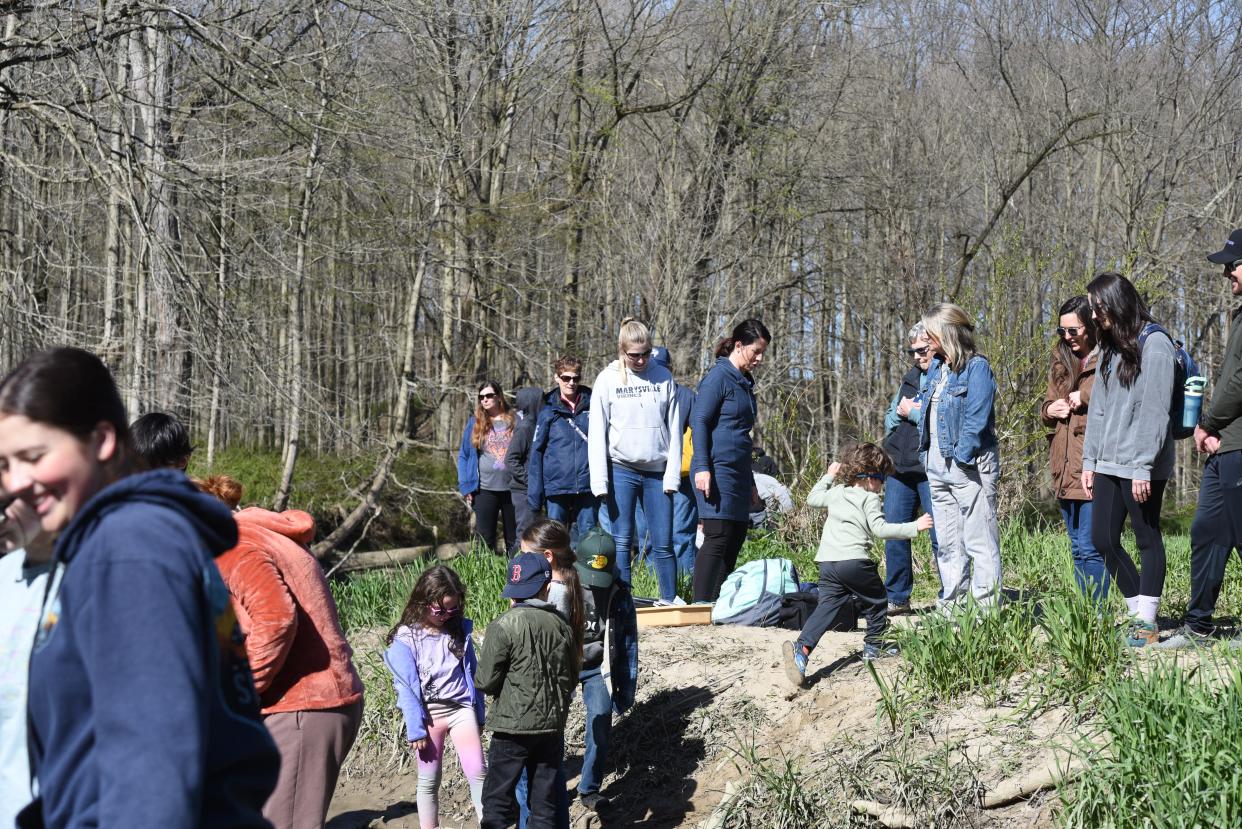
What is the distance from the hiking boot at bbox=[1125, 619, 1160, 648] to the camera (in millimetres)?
5635

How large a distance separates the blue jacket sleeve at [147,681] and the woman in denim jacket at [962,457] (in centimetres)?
511

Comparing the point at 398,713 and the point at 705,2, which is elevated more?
the point at 705,2

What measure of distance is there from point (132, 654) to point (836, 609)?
5.04 m

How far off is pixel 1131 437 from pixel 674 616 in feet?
9.96

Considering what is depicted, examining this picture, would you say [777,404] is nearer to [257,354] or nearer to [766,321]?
[766,321]

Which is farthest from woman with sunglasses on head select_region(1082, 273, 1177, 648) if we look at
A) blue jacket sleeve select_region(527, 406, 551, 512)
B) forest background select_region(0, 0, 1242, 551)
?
forest background select_region(0, 0, 1242, 551)

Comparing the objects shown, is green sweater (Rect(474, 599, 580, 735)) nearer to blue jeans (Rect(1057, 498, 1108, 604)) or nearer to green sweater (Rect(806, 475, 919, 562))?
green sweater (Rect(806, 475, 919, 562))

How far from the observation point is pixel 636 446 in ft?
25.7

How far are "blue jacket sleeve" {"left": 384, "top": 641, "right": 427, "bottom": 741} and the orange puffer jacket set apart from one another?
76.5 inches

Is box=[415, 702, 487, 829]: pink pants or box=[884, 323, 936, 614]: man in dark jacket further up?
box=[884, 323, 936, 614]: man in dark jacket

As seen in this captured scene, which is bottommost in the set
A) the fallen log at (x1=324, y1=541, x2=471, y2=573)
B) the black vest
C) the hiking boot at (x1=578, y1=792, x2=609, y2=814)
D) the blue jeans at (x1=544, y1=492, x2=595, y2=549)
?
the hiking boot at (x1=578, y1=792, x2=609, y2=814)

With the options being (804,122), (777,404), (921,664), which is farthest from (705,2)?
(921,664)

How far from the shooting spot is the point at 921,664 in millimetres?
5688

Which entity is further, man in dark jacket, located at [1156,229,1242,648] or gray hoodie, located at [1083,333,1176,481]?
gray hoodie, located at [1083,333,1176,481]
